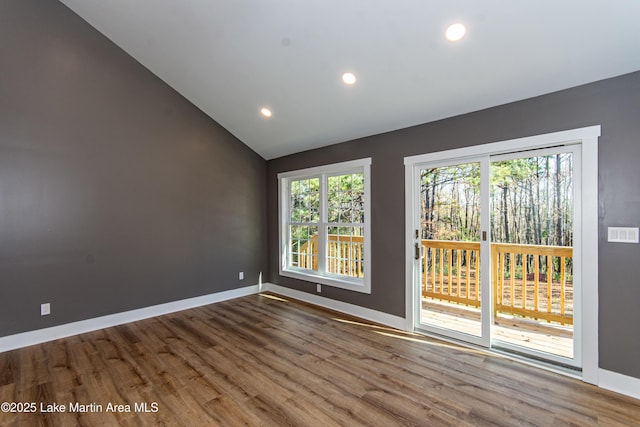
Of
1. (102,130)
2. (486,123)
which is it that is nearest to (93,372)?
(102,130)

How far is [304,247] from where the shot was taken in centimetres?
512

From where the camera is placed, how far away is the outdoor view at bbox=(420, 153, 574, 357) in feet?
9.00

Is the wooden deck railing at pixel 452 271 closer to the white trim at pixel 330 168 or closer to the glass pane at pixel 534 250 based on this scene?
the glass pane at pixel 534 250

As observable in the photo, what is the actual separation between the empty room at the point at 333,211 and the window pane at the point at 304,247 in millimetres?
133

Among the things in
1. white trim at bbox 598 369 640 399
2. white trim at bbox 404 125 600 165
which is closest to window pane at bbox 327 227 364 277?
white trim at bbox 404 125 600 165

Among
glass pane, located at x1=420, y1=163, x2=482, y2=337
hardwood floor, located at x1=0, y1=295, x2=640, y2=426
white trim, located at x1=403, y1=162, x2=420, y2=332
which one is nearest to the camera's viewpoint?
hardwood floor, located at x1=0, y1=295, x2=640, y2=426

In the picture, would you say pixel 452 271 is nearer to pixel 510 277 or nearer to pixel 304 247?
pixel 510 277

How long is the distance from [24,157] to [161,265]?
192 centimetres

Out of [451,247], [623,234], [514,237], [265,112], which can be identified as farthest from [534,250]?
[265,112]

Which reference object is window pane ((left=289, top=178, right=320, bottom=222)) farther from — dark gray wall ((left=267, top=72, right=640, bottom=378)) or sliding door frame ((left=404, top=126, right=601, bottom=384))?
sliding door frame ((left=404, top=126, right=601, bottom=384))

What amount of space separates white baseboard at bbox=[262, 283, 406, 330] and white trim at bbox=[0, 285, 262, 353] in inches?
25.5

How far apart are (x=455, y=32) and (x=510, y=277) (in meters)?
2.47

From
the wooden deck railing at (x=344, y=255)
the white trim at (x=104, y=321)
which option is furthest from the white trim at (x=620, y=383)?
the white trim at (x=104, y=321)

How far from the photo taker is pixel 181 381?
2479mm
